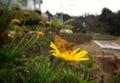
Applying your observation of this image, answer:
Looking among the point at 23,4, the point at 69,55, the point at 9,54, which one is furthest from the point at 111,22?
the point at 69,55

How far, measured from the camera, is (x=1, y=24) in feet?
7.00

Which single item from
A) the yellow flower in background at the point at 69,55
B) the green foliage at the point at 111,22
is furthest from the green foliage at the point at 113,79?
the green foliage at the point at 111,22

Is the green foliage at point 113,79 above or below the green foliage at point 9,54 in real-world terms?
below

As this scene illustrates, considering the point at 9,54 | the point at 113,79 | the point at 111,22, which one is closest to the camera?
the point at 9,54

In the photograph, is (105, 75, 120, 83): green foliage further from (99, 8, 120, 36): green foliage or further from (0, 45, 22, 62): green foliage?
(99, 8, 120, 36): green foliage

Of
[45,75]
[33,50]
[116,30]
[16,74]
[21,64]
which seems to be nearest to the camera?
[45,75]

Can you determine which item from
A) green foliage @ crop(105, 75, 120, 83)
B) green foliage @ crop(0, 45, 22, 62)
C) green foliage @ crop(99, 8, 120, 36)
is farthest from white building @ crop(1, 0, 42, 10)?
green foliage @ crop(99, 8, 120, 36)

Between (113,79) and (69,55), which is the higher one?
(69,55)

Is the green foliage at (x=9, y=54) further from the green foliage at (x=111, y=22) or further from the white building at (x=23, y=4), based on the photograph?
the green foliage at (x=111, y=22)

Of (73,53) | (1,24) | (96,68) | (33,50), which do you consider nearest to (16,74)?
(73,53)

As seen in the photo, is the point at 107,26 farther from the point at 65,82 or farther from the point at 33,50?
the point at 65,82

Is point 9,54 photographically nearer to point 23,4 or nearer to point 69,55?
point 69,55

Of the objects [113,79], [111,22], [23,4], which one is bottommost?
[111,22]

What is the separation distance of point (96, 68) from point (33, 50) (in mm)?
1262
